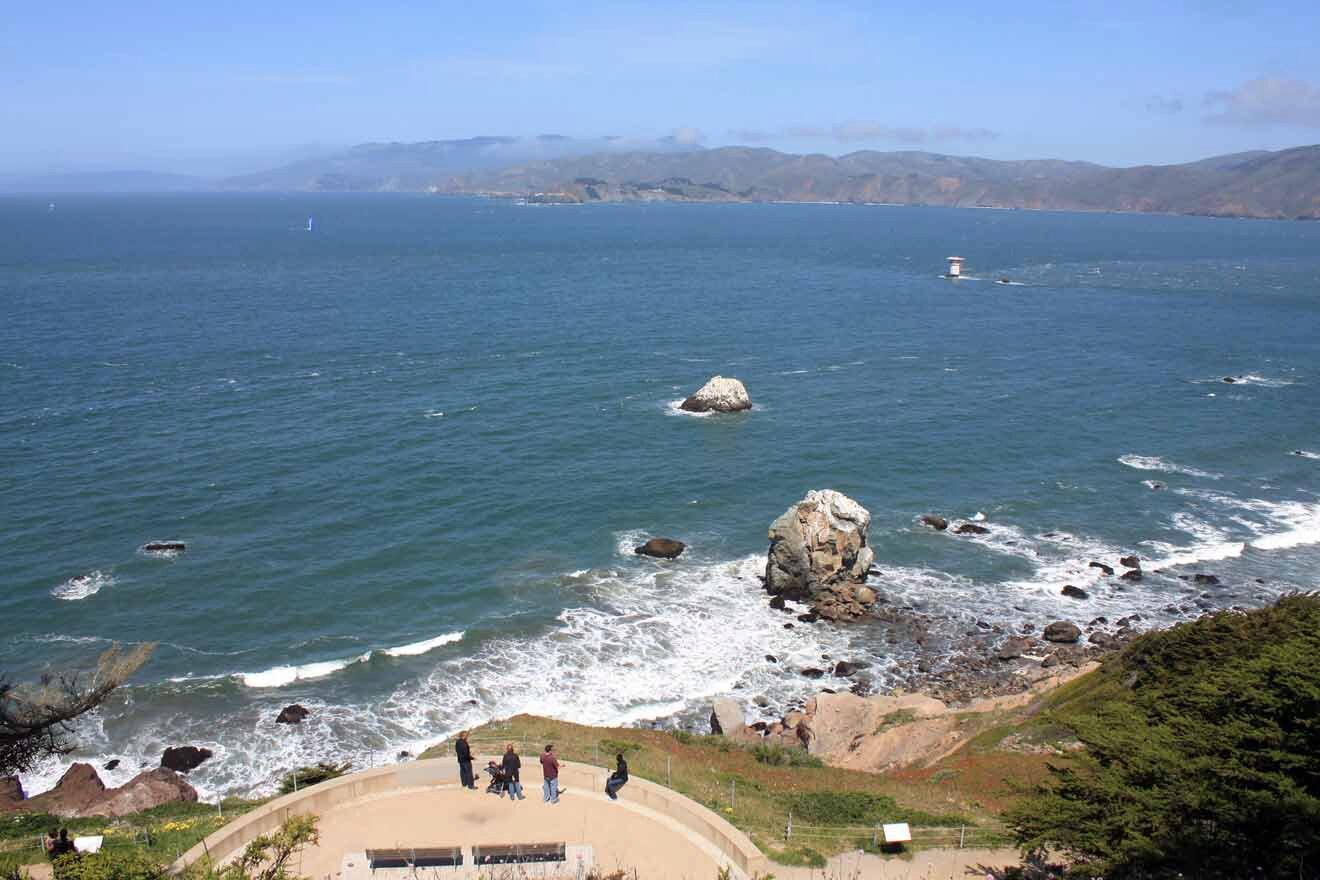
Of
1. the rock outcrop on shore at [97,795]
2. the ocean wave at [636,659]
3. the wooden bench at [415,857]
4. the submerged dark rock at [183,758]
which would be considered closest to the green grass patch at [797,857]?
the wooden bench at [415,857]

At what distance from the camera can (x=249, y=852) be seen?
51.8ft

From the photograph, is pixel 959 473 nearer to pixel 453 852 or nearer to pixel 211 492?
pixel 211 492

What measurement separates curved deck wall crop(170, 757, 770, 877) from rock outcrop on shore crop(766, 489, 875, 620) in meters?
26.5

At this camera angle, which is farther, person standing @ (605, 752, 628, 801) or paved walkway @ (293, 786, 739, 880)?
person standing @ (605, 752, 628, 801)

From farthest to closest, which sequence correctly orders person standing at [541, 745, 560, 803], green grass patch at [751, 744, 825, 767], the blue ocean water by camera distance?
1. the blue ocean water
2. green grass patch at [751, 744, 825, 767]
3. person standing at [541, 745, 560, 803]

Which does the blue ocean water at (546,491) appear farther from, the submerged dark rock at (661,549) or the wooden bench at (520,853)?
the wooden bench at (520,853)

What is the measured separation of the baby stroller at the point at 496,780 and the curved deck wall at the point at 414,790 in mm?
907

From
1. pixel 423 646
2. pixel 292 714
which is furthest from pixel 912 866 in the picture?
pixel 423 646

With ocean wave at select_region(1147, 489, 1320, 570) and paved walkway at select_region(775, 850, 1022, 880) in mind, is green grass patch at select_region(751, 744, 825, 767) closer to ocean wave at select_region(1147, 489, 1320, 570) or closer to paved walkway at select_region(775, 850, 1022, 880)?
paved walkway at select_region(775, 850, 1022, 880)

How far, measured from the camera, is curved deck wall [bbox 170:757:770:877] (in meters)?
18.6

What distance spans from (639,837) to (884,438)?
52.9m

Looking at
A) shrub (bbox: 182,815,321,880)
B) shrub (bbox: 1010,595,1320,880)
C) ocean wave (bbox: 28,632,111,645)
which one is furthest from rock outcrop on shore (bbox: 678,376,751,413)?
shrub (bbox: 182,815,321,880)

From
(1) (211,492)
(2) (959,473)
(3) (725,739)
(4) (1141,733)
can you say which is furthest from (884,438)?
(4) (1141,733)

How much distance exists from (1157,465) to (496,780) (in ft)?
190
